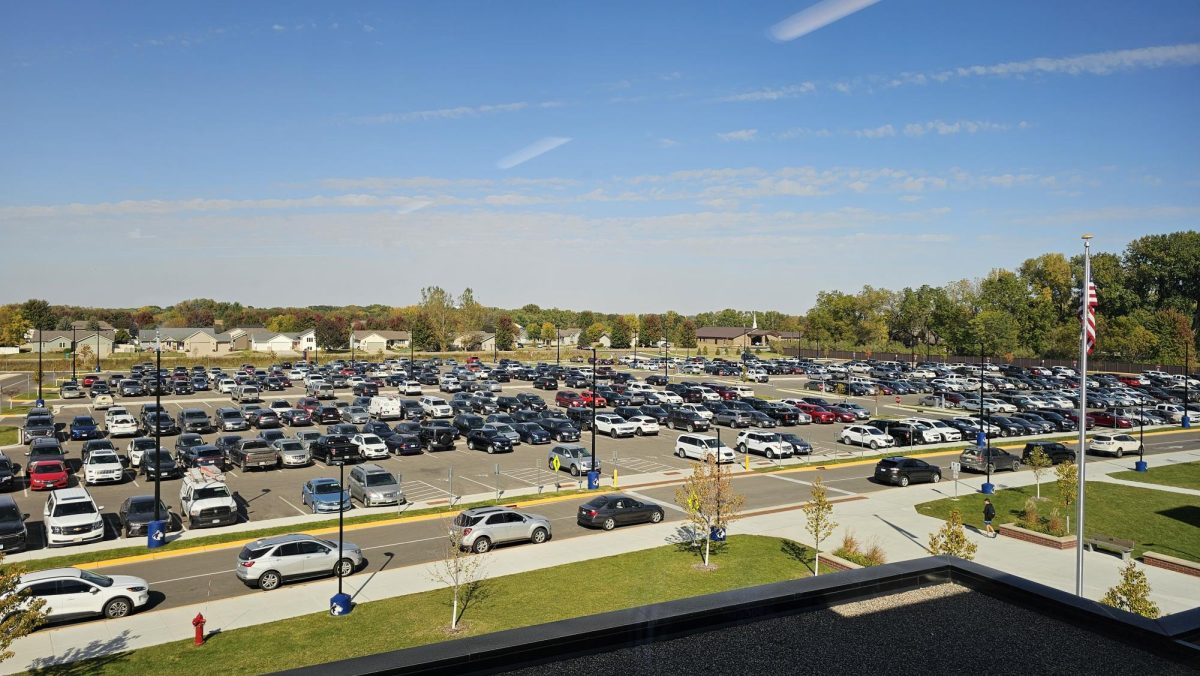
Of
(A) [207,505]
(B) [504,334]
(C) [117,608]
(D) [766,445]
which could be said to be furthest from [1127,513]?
(B) [504,334]

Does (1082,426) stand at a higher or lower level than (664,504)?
higher

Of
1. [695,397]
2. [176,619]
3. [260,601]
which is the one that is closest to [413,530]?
[260,601]

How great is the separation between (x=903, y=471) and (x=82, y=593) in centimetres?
3179

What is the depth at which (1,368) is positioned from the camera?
9500 cm

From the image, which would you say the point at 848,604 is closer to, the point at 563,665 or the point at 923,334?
the point at 563,665

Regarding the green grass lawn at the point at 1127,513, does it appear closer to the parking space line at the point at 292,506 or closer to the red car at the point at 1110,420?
the red car at the point at 1110,420

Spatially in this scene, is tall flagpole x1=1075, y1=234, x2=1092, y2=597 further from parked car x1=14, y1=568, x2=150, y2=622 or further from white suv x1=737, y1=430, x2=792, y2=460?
parked car x1=14, y1=568, x2=150, y2=622

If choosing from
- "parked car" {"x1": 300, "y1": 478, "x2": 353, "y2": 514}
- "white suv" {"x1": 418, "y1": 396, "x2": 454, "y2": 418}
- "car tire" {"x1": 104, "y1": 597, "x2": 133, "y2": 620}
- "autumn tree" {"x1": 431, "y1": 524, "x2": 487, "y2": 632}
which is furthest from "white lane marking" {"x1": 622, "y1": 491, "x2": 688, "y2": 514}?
"white suv" {"x1": 418, "y1": 396, "x2": 454, "y2": 418}

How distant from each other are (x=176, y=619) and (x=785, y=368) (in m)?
92.7

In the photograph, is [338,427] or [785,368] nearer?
[338,427]

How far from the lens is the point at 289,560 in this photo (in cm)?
2089

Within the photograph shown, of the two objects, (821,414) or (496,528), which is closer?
(496,528)

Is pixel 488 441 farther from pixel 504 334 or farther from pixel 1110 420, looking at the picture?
pixel 504 334

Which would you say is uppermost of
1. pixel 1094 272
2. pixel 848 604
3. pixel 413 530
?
pixel 1094 272
